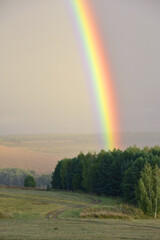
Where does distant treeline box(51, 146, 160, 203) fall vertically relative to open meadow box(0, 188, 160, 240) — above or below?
above

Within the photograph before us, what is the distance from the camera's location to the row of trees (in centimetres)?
8932

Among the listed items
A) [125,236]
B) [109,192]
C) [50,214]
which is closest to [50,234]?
[125,236]

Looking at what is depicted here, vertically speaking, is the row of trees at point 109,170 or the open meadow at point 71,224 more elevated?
the row of trees at point 109,170

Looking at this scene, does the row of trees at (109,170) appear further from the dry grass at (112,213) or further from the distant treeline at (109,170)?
the dry grass at (112,213)

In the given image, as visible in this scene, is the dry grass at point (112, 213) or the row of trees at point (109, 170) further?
Answer: the row of trees at point (109, 170)

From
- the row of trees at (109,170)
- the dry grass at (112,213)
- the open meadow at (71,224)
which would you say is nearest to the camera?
the open meadow at (71,224)

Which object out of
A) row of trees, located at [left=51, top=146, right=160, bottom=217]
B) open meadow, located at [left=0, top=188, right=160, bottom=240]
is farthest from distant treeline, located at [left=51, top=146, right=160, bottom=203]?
open meadow, located at [left=0, top=188, right=160, bottom=240]

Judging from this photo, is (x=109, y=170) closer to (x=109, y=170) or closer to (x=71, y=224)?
(x=109, y=170)

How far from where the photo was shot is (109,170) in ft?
348

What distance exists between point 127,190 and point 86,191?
2502cm

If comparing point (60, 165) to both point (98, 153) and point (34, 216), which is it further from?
point (34, 216)

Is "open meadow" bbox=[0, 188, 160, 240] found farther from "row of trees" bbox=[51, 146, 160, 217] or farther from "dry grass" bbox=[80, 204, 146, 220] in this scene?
"row of trees" bbox=[51, 146, 160, 217]

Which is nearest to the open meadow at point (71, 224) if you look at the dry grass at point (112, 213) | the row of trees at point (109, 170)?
the dry grass at point (112, 213)

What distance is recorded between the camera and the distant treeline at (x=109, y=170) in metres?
89.4
